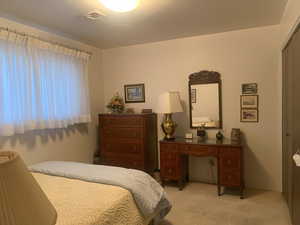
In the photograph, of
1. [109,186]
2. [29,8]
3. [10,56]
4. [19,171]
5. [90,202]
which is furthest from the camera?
[10,56]

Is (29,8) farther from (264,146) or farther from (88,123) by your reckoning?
(264,146)

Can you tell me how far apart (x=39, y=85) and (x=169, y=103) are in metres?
1.86

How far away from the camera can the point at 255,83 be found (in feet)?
10.7

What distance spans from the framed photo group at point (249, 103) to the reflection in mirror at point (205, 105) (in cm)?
38

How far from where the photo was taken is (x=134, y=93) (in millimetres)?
4074

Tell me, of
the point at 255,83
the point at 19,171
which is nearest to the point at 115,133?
the point at 255,83

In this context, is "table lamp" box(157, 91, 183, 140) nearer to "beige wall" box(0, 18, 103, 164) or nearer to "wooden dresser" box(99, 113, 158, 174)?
"wooden dresser" box(99, 113, 158, 174)

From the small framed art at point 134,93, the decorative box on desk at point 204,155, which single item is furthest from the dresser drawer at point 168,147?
the small framed art at point 134,93

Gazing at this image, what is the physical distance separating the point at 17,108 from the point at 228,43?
310cm

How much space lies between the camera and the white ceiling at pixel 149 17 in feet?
7.75

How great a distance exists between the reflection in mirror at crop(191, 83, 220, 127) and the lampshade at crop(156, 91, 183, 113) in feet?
1.02

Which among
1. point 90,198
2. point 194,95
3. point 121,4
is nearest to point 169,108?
point 194,95

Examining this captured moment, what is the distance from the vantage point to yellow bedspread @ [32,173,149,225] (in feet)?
4.49

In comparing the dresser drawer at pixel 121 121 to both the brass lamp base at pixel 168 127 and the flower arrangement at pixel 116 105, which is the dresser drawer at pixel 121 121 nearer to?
the flower arrangement at pixel 116 105
